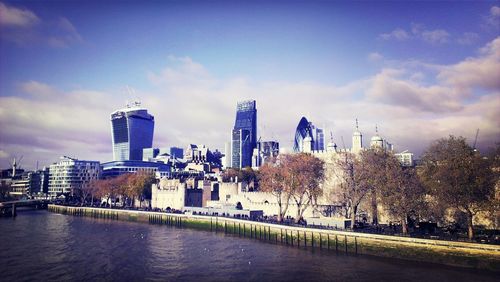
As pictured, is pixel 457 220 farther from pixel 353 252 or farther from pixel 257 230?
pixel 257 230

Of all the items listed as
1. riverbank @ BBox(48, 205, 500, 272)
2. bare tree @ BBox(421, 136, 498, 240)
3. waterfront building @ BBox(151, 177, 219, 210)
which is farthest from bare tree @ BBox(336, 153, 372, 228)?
waterfront building @ BBox(151, 177, 219, 210)

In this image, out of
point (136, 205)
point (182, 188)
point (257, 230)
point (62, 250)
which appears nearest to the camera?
point (62, 250)

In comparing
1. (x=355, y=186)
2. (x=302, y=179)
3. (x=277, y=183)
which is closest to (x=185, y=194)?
(x=277, y=183)

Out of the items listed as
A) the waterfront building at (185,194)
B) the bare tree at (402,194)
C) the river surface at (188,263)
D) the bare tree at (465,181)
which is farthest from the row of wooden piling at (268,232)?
the bare tree at (465,181)

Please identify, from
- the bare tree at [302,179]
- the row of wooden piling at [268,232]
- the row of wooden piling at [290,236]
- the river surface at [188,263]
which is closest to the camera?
the river surface at [188,263]

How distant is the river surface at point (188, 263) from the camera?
42.2 meters

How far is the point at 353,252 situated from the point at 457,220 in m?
19.7

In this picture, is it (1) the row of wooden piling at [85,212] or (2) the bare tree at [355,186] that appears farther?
(1) the row of wooden piling at [85,212]

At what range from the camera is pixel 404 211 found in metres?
55.8

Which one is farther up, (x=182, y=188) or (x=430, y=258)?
(x=182, y=188)

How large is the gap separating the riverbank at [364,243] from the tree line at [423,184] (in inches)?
186

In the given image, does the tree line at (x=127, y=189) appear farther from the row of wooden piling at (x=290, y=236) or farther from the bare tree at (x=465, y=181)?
the bare tree at (x=465, y=181)

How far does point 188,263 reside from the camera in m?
49.5

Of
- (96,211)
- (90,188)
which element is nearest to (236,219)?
(96,211)
